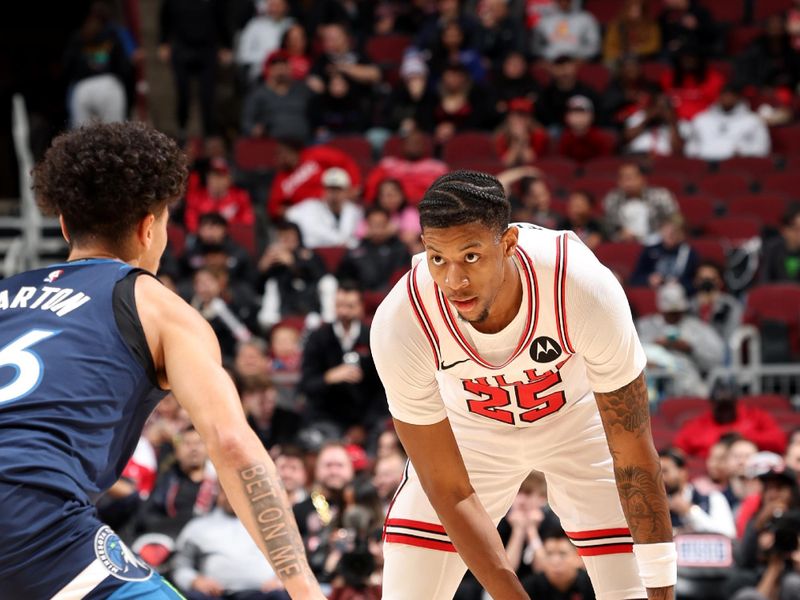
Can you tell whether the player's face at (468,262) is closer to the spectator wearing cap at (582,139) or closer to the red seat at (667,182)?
the red seat at (667,182)

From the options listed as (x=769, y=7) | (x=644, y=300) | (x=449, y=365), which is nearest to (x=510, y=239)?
(x=449, y=365)

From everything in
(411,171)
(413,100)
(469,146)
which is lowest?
(411,171)

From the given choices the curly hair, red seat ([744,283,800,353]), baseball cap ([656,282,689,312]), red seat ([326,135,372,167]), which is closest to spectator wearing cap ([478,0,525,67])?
red seat ([326,135,372,167])

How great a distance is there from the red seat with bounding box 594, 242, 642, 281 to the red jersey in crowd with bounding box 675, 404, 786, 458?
89.5 inches

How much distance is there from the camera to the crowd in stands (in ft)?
27.8

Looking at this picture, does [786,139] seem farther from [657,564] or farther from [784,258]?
[657,564]

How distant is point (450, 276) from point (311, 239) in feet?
28.6

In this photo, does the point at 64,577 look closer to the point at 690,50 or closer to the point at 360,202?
the point at 360,202

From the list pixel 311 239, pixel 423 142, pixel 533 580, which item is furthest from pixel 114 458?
pixel 423 142

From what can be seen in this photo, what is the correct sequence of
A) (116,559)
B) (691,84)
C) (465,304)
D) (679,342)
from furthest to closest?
1. (691,84)
2. (679,342)
3. (465,304)
4. (116,559)

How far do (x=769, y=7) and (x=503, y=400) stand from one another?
12.9 meters

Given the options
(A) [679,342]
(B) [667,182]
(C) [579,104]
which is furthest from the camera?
(C) [579,104]

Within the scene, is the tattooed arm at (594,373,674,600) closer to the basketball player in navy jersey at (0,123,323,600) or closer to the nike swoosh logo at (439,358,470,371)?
the nike swoosh logo at (439,358,470,371)

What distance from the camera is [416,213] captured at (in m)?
12.2
